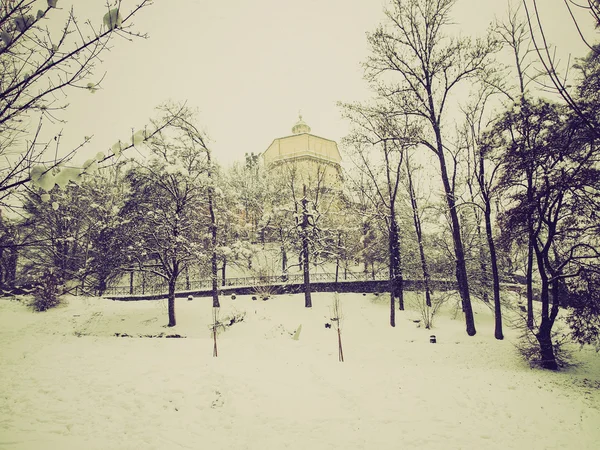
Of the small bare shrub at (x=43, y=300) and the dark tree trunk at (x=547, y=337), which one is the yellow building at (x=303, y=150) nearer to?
the small bare shrub at (x=43, y=300)

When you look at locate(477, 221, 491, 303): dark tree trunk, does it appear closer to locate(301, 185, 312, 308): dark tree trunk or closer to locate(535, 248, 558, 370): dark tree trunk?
locate(535, 248, 558, 370): dark tree trunk

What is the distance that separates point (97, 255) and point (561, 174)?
20.0m

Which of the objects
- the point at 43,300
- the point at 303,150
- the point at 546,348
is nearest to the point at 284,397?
the point at 546,348

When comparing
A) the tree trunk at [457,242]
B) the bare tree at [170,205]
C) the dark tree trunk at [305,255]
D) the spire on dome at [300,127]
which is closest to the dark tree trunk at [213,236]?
the bare tree at [170,205]

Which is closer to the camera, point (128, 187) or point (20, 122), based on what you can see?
point (20, 122)

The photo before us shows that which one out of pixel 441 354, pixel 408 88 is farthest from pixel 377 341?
pixel 408 88

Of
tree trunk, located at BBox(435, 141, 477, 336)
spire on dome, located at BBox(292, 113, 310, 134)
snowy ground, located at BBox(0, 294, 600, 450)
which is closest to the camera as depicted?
snowy ground, located at BBox(0, 294, 600, 450)

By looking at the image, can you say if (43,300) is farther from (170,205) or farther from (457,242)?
(457,242)

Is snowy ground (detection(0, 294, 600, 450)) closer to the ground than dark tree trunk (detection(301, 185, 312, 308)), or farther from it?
closer to the ground

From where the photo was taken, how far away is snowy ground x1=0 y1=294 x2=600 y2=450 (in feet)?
16.5

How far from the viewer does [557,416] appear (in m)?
5.87

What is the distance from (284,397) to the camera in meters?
6.60

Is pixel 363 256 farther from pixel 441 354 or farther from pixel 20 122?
pixel 20 122

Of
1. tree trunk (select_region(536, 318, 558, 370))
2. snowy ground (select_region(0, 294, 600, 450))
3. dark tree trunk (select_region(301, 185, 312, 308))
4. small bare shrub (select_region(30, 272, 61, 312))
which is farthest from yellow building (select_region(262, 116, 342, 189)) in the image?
tree trunk (select_region(536, 318, 558, 370))
